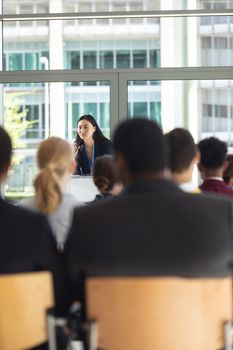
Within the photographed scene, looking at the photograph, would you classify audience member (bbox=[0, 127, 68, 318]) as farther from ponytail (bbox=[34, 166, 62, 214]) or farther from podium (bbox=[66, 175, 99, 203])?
podium (bbox=[66, 175, 99, 203])

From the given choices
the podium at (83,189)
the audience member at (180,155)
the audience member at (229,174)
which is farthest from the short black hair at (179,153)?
the podium at (83,189)

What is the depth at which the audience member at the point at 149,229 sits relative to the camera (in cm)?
185

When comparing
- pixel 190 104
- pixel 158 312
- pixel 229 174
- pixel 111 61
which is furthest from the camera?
pixel 111 61

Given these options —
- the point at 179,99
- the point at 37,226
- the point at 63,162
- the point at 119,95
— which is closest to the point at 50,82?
the point at 119,95

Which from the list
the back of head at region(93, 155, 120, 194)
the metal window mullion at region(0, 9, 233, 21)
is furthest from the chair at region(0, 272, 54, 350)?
the metal window mullion at region(0, 9, 233, 21)

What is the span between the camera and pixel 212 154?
2.98 metres

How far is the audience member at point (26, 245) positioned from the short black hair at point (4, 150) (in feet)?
0.62

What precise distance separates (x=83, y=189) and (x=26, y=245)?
2.00 m

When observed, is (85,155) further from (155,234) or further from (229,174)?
(155,234)

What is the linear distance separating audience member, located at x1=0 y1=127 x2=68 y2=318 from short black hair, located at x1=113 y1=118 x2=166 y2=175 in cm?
34

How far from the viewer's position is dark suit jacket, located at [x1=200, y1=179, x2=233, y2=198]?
2.96 metres

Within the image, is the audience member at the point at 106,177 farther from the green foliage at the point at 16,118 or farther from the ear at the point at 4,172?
the green foliage at the point at 16,118

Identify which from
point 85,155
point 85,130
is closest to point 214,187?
point 85,155

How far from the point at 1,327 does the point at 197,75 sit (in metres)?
5.26
